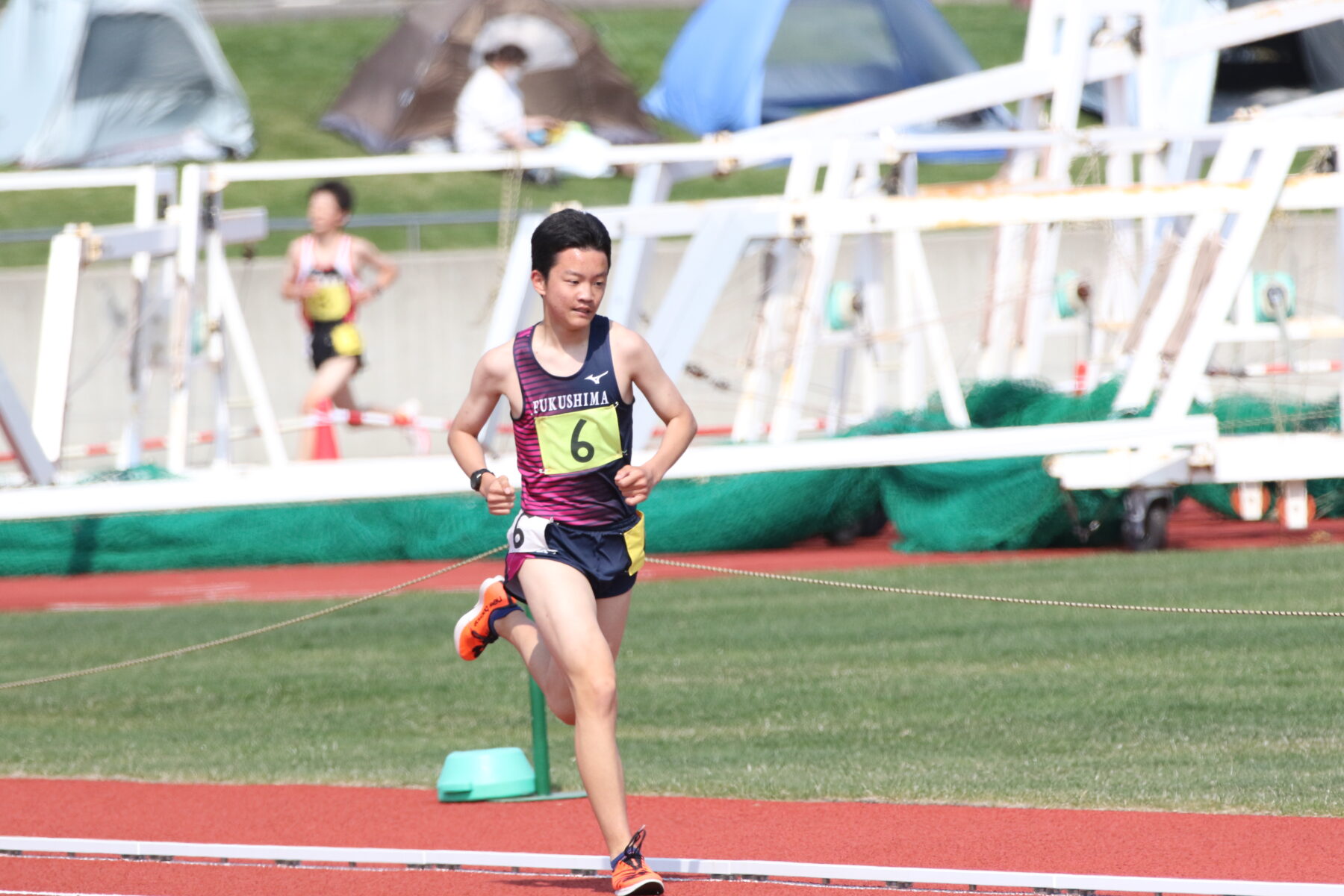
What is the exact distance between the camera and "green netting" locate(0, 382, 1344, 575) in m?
12.3

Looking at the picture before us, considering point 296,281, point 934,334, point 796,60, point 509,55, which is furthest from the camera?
point 796,60

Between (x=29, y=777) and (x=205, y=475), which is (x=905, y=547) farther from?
(x=29, y=777)

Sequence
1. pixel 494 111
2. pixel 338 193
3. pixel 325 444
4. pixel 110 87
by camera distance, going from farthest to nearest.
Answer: pixel 110 87, pixel 494 111, pixel 325 444, pixel 338 193

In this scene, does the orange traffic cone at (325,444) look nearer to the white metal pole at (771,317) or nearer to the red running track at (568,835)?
the white metal pole at (771,317)

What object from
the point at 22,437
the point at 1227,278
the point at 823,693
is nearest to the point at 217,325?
the point at 22,437

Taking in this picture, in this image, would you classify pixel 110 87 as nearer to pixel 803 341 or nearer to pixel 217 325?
pixel 217 325

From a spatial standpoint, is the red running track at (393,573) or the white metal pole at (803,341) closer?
the red running track at (393,573)

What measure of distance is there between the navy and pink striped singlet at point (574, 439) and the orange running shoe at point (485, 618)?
1.61 ft

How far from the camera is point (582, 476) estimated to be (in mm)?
4953

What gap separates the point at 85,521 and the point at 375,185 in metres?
13.6

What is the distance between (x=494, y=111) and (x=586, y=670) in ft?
61.1

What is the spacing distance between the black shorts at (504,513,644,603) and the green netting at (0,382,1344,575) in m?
7.41

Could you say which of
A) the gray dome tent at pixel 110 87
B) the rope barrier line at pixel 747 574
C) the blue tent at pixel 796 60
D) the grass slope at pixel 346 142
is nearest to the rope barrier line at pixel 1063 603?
the rope barrier line at pixel 747 574

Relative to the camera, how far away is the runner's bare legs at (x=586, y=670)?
15.9 feet
